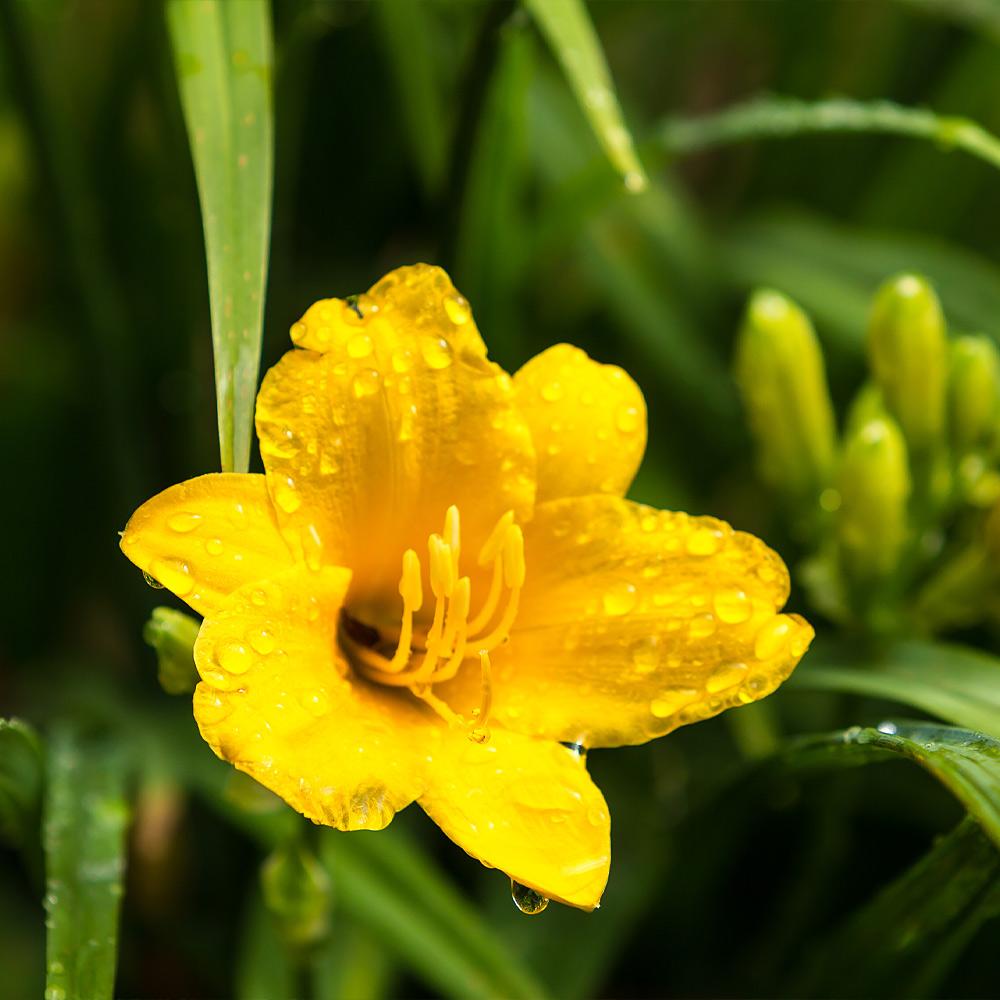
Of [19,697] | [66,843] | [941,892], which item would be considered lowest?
[19,697]

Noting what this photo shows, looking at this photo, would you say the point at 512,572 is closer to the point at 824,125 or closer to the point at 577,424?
the point at 577,424

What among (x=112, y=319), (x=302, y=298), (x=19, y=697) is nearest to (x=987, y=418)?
(x=302, y=298)

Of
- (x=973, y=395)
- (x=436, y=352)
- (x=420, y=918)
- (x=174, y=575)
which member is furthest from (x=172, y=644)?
(x=973, y=395)

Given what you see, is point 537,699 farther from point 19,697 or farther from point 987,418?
point 19,697

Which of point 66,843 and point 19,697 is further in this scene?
point 19,697

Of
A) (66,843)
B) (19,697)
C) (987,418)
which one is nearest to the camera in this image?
(66,843)

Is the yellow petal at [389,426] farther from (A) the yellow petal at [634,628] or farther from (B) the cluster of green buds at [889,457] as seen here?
(B) the cluster of green buds at [889,457]
